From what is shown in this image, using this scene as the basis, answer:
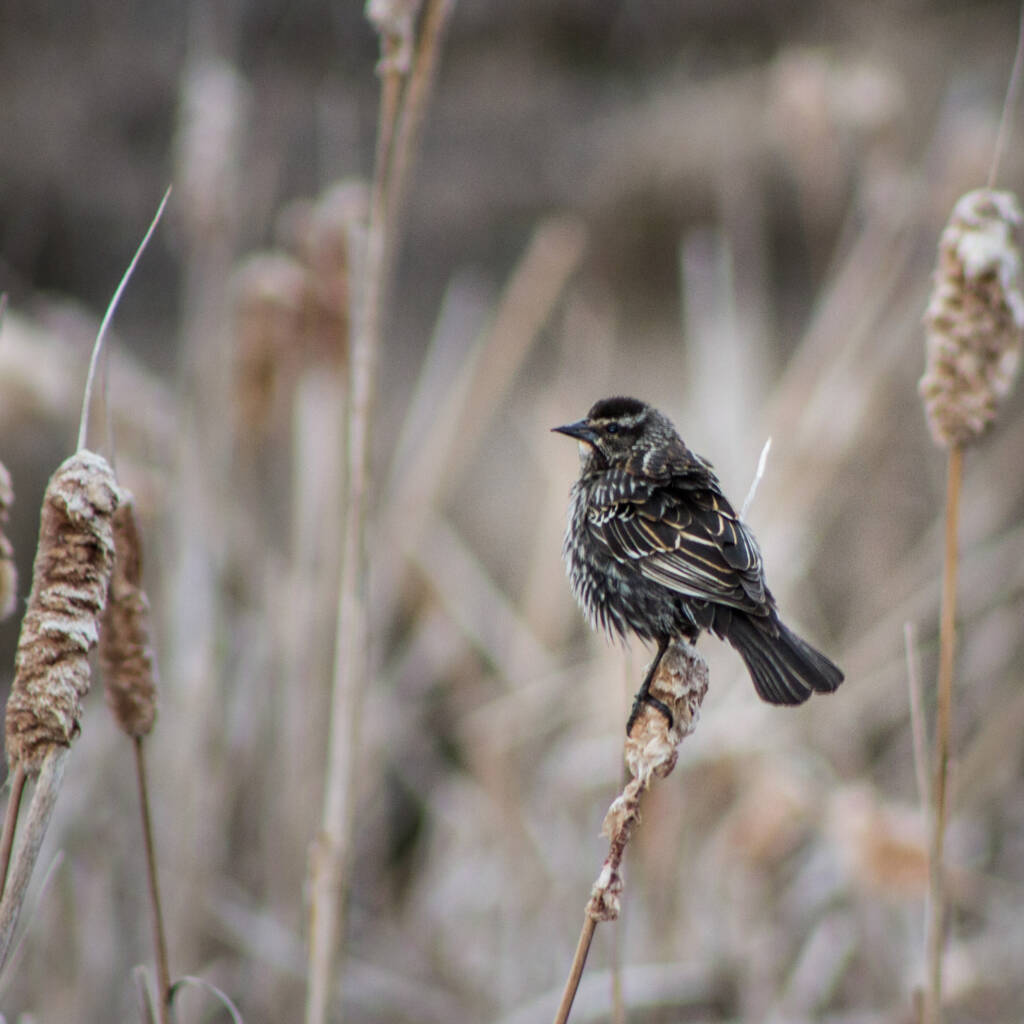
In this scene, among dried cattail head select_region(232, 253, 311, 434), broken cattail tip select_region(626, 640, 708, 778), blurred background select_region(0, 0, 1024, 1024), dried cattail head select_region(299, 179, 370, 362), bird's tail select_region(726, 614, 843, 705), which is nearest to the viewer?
broken cattail tip select_region(626, 640, 708, 778)

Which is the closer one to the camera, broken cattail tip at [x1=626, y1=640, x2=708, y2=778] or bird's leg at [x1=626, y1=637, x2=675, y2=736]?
broken cattail tip at [x1=626, y1=640, x2=708, y2=778]

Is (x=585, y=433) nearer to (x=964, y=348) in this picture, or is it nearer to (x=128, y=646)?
(x=964, y=348)

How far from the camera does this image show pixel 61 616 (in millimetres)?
1124

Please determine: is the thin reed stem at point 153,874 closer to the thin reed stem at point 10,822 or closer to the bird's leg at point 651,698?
the thin reed stem at point 10,822

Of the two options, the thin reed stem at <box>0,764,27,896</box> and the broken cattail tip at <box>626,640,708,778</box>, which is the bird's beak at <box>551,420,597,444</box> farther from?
the thin reed stem at <box>0,764,27,896</box>

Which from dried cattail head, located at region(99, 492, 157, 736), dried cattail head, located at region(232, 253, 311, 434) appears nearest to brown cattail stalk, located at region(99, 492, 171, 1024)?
dried cattail head, located at region(99, 492, 157, 736)

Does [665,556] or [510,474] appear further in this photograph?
[510,474]

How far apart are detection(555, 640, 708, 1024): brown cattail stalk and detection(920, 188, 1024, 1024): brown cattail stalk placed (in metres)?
0.39

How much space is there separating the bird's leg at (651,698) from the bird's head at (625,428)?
370mm

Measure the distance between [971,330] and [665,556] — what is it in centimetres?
62

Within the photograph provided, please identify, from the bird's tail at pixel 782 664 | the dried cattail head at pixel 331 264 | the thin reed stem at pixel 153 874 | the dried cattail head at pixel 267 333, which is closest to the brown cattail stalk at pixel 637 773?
the bird's tail at pixel 782 664

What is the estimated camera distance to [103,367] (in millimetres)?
1285

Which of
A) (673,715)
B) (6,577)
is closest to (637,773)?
(673,715)

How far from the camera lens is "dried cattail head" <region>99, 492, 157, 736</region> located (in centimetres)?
133
